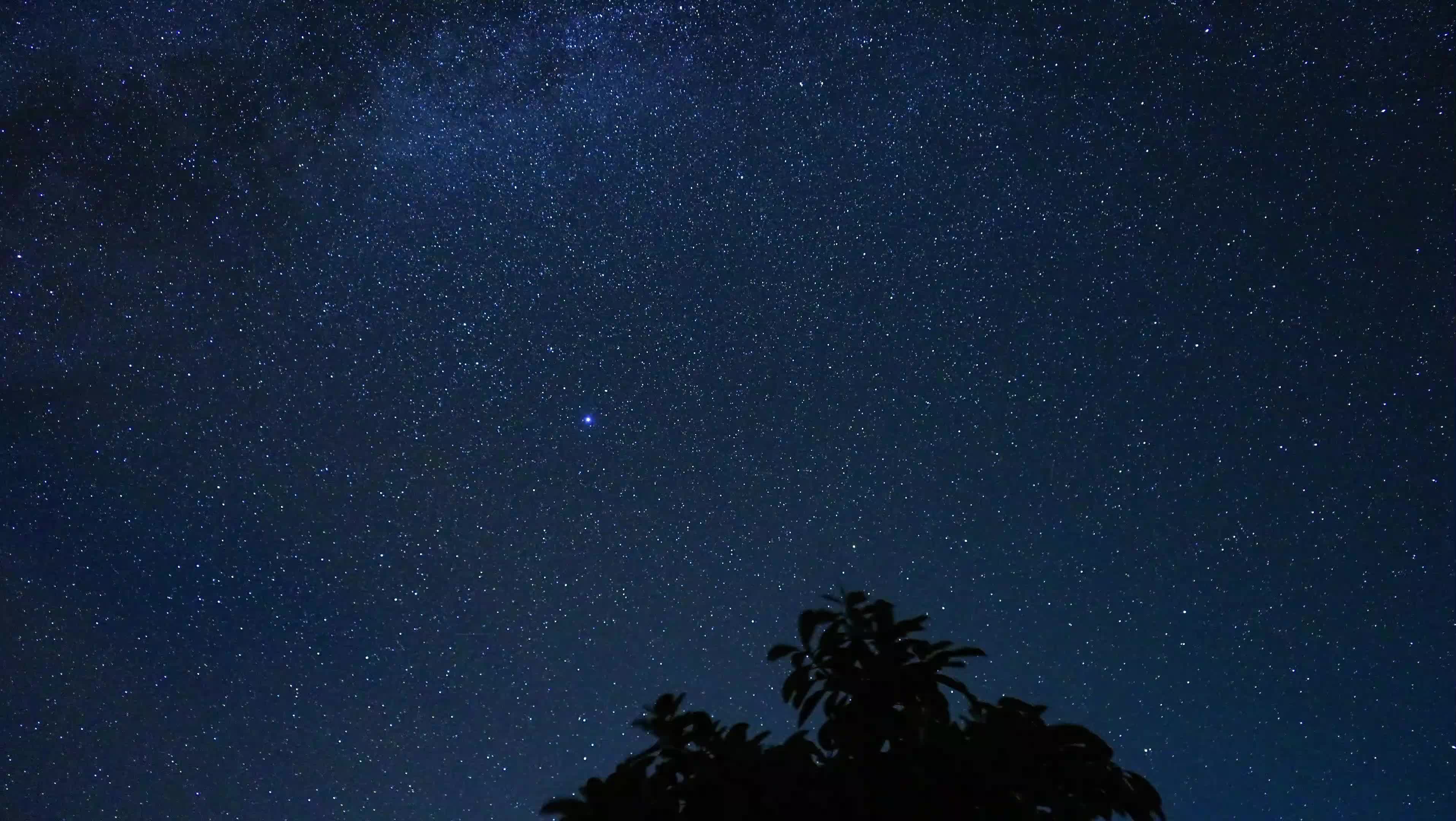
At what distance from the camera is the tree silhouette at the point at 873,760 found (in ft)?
16.9

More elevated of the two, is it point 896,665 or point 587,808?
point 896,665

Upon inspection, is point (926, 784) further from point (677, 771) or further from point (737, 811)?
point (677, 771)

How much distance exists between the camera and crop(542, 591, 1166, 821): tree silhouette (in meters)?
5.15

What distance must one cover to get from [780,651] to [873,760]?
3.09 feet

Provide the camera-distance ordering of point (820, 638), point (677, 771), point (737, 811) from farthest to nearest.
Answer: point (820, 638)
point (677, 771)
point (737, 811)

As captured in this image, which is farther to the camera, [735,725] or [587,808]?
[735,725]

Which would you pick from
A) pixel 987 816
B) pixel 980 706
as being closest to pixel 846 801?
pixel 987 816

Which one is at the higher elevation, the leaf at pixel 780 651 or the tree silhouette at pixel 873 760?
the leaf at pixel 780 651

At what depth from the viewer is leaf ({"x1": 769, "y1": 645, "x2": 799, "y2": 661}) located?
6059 millimetres

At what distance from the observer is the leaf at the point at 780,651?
606cm

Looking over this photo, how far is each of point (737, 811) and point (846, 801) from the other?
0.59 meters

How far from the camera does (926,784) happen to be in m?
5.07

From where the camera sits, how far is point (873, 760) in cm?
541

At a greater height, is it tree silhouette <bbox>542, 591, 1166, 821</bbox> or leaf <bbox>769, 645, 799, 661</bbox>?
leaf <bbox>769, 645, 799, 661</bbox>
